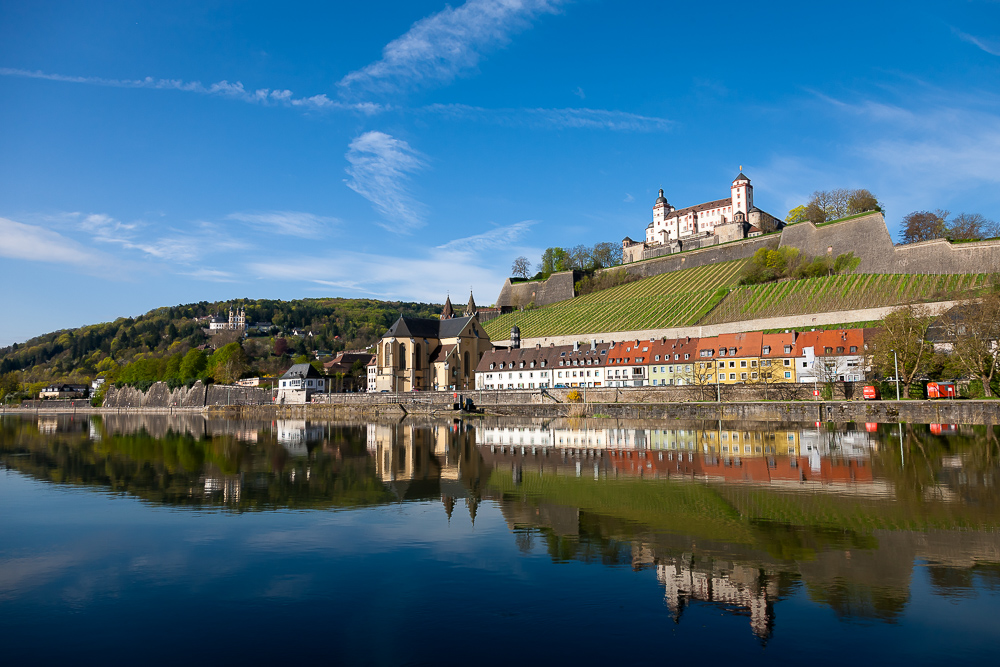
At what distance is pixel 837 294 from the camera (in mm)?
71125

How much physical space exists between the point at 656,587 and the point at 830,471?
1361cm

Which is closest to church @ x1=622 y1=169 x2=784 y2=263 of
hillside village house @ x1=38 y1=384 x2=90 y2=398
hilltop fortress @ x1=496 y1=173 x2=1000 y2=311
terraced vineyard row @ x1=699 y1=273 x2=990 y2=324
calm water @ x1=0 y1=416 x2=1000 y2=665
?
hilltop fortress @ x1=496 y1=173 x2=1000 y2=311

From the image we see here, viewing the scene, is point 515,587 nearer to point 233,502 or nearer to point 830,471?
point 233,502

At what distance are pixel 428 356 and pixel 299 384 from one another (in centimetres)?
1771

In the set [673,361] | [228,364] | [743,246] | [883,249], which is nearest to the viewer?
[673,361]

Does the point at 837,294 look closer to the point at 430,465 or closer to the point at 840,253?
the point at 840,253

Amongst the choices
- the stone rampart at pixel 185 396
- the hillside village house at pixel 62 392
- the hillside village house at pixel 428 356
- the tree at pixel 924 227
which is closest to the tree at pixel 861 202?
the tree at pixel 924 227

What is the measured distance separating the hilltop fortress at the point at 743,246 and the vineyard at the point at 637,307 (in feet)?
12.5

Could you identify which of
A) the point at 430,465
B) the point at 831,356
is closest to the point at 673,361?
the point at 831,356

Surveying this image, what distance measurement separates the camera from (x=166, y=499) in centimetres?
1834

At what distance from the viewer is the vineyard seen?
81.3 metres

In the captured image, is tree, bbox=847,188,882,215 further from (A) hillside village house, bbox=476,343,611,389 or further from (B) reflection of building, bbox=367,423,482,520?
(B) reflection of building, bbox=367,423,482,520

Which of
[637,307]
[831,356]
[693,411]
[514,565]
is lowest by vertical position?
[514,565]

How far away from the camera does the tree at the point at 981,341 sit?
44188 millimetres
